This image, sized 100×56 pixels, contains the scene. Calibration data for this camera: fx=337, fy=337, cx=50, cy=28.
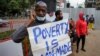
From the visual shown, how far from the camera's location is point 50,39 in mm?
5047

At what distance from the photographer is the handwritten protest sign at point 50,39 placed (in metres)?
4.71

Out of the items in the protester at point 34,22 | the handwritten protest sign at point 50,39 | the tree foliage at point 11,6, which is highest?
the protester at point 34,22

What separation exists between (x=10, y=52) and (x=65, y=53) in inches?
84.5

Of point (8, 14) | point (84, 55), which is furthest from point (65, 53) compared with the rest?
point (8, 14)

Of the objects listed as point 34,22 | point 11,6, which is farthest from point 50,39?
point 11,6

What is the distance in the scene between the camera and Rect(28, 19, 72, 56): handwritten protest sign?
471cm

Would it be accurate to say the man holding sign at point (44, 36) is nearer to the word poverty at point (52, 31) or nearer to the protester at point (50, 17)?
the word poverty at point (52, 31)

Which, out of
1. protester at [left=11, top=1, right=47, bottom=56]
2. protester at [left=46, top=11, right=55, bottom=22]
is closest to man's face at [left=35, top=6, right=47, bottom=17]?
protester at [left=11, top=1, right=47, bottom=56]

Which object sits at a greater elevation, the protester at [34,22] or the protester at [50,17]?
the protester at [34,22]

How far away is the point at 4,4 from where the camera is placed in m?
69.6

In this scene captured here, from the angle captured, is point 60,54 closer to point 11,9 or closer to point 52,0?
point 52,0

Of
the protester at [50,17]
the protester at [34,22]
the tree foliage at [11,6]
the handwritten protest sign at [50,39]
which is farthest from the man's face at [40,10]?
the tree foliage at [11,6]

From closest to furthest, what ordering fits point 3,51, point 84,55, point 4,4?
point 3,51 → point 84,55 → point 4,4

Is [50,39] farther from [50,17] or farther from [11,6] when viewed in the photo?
[11,6]
